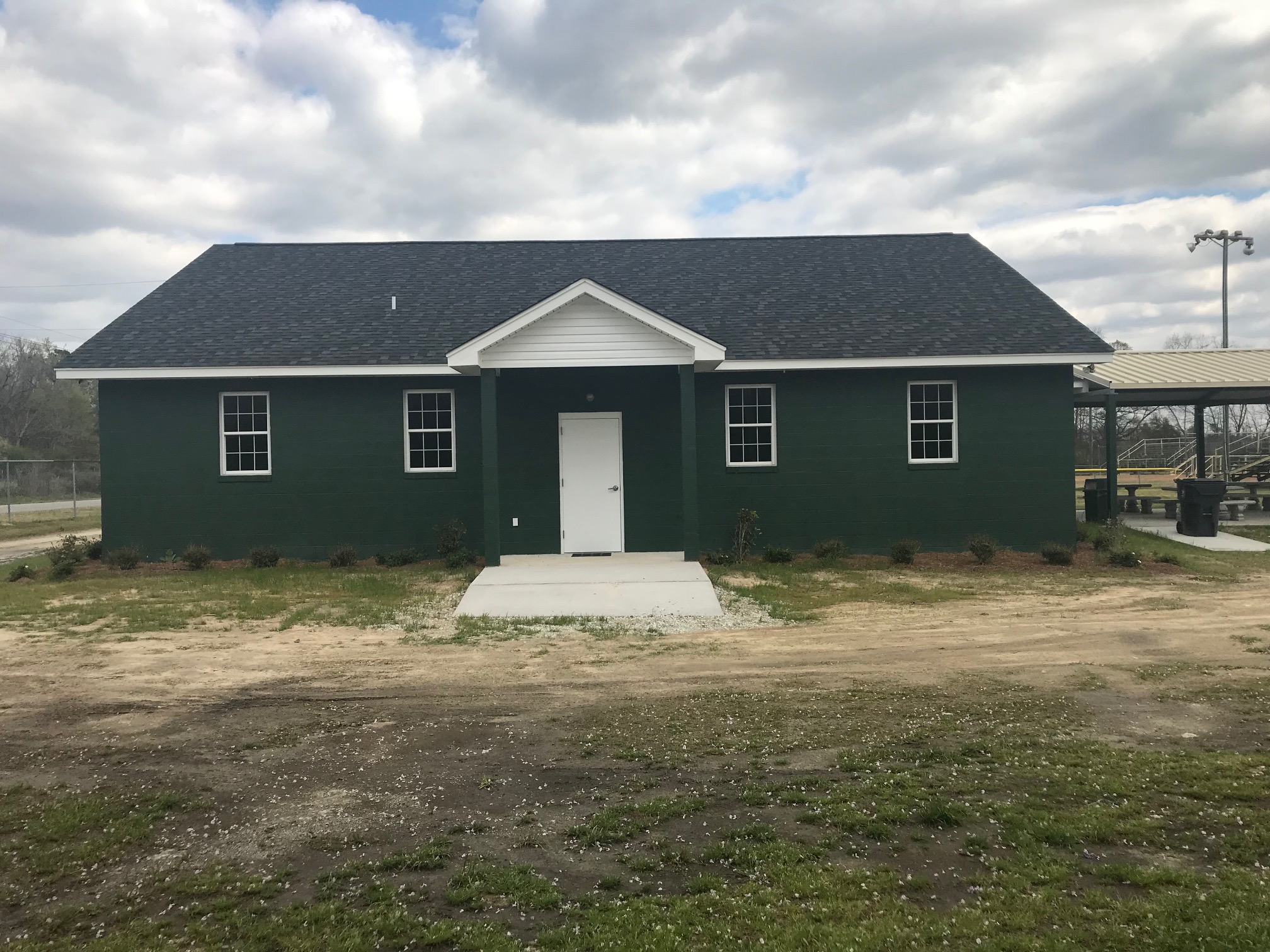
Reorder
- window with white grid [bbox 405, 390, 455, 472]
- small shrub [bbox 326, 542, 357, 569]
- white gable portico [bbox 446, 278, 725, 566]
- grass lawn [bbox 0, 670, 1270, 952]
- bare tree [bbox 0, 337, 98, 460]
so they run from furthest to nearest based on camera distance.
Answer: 1. bare tree [bbox 0, 337, 98, 460]
2. window with white grid [bbox 405, 390, 455, 472]
3. small shrub [bbox 326, 542, 357, 569]
4. white gable portico [bbox 446, 278, 725, 566]
5. grass lawn [bbox 0, 670, 1270, 952]

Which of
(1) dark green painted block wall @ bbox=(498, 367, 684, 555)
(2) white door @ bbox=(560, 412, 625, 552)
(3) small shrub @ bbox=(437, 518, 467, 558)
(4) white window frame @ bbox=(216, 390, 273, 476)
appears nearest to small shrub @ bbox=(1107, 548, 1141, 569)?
(1) dark green painted block wall @ bbox=(498, 367, 684, 555)

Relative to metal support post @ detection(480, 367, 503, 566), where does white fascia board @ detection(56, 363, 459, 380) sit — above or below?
above

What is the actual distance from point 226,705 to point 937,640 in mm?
6952

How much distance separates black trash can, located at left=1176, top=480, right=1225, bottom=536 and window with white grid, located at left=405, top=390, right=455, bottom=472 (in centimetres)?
1464

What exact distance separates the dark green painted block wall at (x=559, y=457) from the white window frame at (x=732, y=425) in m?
0.90

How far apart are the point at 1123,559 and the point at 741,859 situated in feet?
41.1

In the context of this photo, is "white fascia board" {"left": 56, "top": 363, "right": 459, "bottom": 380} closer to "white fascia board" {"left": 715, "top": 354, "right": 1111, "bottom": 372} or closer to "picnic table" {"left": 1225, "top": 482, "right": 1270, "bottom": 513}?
"white fascia board" {"left": 715, "top": 354, "right": 1111, "bottom": 372}

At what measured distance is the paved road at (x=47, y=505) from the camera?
29703 mm

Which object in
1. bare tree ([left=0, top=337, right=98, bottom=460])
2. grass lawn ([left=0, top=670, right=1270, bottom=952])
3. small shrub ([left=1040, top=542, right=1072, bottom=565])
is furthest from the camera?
bare tree ([left=0, top=337, right=98, bottom=460])

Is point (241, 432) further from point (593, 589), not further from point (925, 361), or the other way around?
point (925, 361)

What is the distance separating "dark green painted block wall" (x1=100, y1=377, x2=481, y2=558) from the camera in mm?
15641

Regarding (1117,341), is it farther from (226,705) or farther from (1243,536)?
(226,705)

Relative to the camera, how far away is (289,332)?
1623cm

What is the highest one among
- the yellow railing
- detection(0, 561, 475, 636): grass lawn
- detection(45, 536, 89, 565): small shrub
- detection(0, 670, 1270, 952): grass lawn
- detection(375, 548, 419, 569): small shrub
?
the yellow railing
